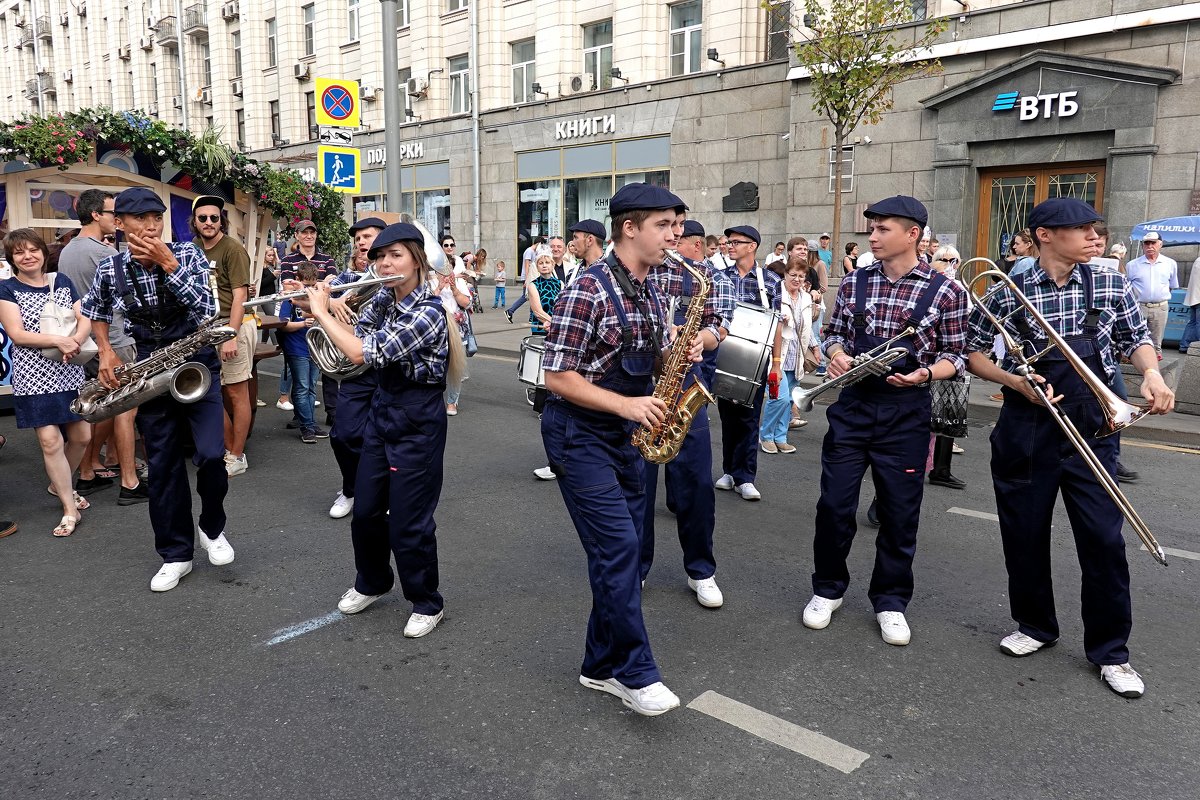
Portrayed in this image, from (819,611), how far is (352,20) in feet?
112

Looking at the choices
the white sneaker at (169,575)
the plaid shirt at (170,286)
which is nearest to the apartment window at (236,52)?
the plaid shirt at (170,286)

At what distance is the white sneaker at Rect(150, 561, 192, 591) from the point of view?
A: 4715 millimetres

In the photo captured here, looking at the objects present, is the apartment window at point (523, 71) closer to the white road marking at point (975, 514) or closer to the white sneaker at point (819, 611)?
the white road marking at point (975, 514)

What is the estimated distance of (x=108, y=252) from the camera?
6805mm

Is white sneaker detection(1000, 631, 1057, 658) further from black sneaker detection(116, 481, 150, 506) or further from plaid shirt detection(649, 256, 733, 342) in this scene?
black sneaker detection(116, 481, 150, 506)

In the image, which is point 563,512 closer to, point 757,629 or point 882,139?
point 757,629

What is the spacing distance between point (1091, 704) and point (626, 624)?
6.13 ft

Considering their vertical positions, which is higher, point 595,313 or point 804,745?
point 595,313

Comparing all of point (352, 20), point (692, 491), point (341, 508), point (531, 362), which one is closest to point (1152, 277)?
point (531, 362)

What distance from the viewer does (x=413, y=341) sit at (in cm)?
389

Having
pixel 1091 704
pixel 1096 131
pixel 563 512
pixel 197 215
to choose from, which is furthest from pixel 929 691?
pixel 1096 131

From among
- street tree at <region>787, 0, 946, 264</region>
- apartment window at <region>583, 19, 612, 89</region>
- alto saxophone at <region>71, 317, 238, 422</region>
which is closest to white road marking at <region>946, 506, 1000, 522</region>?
alto saxophone at <region>71, 317, 238, 422</region>

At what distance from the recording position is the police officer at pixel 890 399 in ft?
13.1

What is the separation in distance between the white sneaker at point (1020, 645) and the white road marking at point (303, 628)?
3049 millimetres
